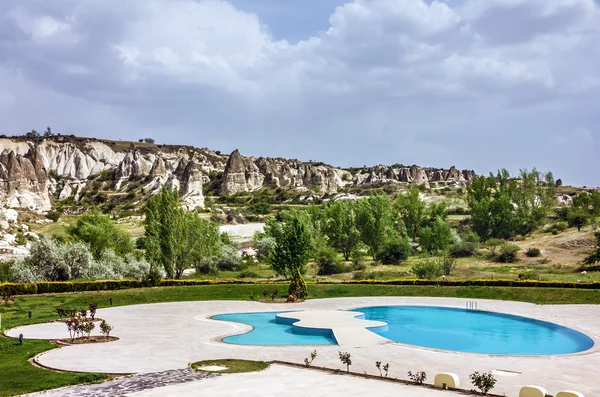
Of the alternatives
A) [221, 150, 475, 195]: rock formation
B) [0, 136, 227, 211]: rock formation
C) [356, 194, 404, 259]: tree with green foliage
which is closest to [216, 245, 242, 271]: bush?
[356, 194, 404, 259]: tree with green foliage

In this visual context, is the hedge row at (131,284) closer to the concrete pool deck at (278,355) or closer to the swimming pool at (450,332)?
the swimming pool at (450,332)

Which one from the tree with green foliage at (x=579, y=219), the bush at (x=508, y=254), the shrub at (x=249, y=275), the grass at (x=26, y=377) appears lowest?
the grass at (x=26, y=377)

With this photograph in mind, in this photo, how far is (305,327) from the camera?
2384cm

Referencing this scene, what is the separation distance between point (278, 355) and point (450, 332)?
10.5 m

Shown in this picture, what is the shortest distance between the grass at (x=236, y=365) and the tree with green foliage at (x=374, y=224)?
136 feet

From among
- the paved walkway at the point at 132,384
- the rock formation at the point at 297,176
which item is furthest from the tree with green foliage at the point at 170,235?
the rock formation at the point at 297,176

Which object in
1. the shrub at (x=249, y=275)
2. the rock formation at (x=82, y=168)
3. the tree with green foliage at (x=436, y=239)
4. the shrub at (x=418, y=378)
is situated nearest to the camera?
the shrub at (x=418, y=378)

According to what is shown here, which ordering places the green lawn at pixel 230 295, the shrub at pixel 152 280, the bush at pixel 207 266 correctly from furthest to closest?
1. the bush at pixel 207 266
2. the shrub at pixel 152 280
3. the green lawn at pixel 230 295

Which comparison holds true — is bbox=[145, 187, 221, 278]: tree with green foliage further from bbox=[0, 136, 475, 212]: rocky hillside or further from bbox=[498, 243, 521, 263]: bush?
bbox=[0, 136, 475, 212]: rocky hillside

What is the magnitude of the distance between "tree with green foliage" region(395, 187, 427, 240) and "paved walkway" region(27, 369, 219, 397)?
189 feet

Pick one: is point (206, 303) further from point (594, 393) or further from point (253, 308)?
point (594, 393)

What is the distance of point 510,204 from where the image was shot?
6888 cm

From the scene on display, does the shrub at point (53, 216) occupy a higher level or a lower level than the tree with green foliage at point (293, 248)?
higher

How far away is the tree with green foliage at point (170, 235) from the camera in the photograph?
44656mm
